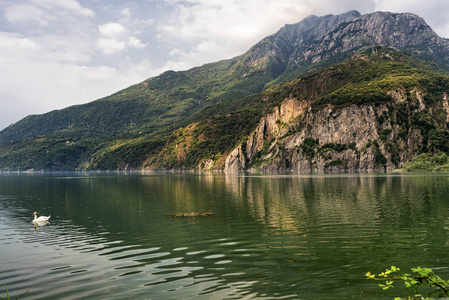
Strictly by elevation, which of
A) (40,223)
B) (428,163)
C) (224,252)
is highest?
(428,163)

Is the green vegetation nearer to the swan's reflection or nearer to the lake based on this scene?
the lake

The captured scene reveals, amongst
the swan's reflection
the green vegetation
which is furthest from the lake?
the green vegetation

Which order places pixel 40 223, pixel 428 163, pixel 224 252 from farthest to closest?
pixel 428 163
pixel 40 223
pixel 224 252

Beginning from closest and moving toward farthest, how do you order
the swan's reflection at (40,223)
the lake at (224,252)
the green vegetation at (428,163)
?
the lake at (224,252) < the swan's reflection at (40,223) < the green vegetation at (428,163)

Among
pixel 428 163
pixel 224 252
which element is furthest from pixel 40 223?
pixel 428 163

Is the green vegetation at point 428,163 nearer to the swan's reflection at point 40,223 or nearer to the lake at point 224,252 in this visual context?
the lake at point 224,252

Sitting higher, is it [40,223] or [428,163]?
[428,163]

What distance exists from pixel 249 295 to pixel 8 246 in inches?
969

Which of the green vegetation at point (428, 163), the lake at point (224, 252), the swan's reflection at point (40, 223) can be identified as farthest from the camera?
the green vegetation at point (428, 163)

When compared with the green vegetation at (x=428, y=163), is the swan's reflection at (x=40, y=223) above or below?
below

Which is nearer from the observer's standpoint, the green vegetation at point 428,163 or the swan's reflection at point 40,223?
the swan's reflection at point 40,223

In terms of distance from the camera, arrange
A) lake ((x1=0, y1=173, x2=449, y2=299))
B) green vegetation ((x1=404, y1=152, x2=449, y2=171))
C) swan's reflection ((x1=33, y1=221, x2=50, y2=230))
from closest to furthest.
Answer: lake ((x1=0, y1=173, x2=449, y2=299)), swan's reflection ((x1=33, y1=221, x2=50, y2=230)), green vegetation ((x1=404, y1=152, x2=449, y2=171))

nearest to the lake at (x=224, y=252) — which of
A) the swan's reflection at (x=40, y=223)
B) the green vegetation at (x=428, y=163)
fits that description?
the swan's reflection at (x=40, y=223)

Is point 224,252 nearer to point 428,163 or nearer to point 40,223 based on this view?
point 40,223
